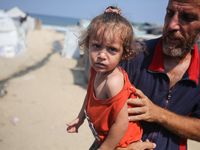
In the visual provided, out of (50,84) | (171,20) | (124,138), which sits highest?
(171,20)

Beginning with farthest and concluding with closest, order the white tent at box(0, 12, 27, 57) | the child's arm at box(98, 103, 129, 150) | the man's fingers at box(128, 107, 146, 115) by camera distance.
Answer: the white tent at box(0, 12, 27, 57) → the man's fingers at box(128, 107, 146, 115) → the child's arm at box(98, 103, 129, 150)

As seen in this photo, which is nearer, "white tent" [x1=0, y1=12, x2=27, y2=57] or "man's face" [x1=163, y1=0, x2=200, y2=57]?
"man's face" [x1=163, y1=0, x2=200, y2=57]

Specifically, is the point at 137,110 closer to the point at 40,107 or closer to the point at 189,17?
the point at 189,17

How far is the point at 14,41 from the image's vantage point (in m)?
9.84

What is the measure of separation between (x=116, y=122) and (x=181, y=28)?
116 cm

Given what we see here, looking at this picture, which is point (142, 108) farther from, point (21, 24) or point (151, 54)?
point (21, 24)

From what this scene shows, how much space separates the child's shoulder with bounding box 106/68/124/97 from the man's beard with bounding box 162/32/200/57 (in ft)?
2.01

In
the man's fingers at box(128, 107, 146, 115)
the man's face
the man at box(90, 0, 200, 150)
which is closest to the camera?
the man's fingers at box(128, 107, 146, 115)

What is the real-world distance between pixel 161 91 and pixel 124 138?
0.56 m

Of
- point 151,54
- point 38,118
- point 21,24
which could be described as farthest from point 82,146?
point 21,24

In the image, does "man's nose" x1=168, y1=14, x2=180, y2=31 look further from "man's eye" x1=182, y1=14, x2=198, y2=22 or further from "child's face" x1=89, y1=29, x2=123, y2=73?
"child's face" x1=89, y1=29, x2=123, y2=73

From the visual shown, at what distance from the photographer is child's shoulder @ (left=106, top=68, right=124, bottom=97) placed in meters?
1.40

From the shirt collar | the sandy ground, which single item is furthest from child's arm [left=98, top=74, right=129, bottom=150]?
the sandy ground

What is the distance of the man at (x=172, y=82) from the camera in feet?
5.32
